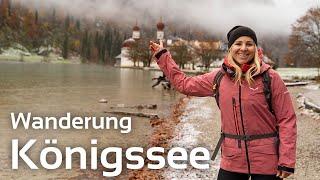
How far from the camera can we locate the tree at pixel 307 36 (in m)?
65.8

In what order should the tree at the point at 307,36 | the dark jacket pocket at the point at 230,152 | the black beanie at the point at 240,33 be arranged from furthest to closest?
the tree at the point at 307,36, the black beanie at the point at 240,33, the dark jacket pocket at the point at 230,152

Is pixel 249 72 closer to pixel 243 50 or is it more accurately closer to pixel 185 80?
pixel 243 50

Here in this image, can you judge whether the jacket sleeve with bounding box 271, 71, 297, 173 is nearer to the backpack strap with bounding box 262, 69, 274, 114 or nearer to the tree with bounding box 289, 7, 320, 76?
the backpack strap with bounding box 262, 69, 274, 114

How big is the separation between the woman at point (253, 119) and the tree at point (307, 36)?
213 feet

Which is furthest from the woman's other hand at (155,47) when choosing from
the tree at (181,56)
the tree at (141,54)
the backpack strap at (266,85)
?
the tree at (141,54)

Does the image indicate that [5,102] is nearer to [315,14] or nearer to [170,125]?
[170,125]

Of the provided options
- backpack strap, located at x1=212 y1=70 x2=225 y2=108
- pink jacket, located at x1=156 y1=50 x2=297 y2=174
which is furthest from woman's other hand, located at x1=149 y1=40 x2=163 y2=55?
pink jacket, located at x1=156 y1=50 x2=297 y2=174

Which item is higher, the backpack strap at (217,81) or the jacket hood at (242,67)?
the jacket hood at (242,67)

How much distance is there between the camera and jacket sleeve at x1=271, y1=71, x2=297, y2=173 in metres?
3.77

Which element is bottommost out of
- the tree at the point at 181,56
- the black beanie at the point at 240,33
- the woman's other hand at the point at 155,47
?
the tree at the point at 181,56

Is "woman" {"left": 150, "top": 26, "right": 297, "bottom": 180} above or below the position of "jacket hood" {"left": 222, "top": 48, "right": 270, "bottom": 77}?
below

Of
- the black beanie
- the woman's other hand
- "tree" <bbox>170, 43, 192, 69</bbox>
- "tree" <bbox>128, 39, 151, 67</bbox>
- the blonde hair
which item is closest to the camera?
the blonde hair

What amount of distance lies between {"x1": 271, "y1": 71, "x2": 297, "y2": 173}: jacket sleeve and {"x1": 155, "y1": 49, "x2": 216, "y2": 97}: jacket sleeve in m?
0.66

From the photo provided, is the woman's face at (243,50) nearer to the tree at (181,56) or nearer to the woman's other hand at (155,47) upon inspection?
the woman's other hand at (155,47)
